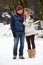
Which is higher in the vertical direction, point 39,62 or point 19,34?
point 19,34

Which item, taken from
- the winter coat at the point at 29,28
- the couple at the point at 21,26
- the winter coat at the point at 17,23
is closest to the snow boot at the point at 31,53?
the couple at the point at 21,26

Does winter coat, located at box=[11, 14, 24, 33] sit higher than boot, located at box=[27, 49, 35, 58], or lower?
higher

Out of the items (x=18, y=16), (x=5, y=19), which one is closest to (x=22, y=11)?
(x=18, y=16)

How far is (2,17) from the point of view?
35.9 metres

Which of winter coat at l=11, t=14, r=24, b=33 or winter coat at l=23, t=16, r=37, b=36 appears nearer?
winter coat at l=11, t=14, r=24, b=33

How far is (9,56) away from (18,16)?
1.60m

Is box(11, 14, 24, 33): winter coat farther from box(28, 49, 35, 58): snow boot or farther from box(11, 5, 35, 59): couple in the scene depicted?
box(28, 49, 35, 58): snow boot

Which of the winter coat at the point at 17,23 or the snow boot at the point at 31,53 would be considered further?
the snow boot at the point at 31,53

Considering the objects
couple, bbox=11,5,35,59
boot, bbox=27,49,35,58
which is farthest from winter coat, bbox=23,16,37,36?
boot, bbox=27,49,35,58

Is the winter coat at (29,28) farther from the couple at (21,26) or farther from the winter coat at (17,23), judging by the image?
the winter coat at (17,23)

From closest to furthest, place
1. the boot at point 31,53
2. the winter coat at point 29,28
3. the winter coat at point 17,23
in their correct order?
the winter coat at point 17,23
the winter coat at point 29,28
the boot at point 31,53

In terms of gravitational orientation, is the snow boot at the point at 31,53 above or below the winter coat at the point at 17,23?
below

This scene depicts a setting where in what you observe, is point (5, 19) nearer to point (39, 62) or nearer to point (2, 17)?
point (2, 17)

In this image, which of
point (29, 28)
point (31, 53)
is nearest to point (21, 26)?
point (29, 28)
